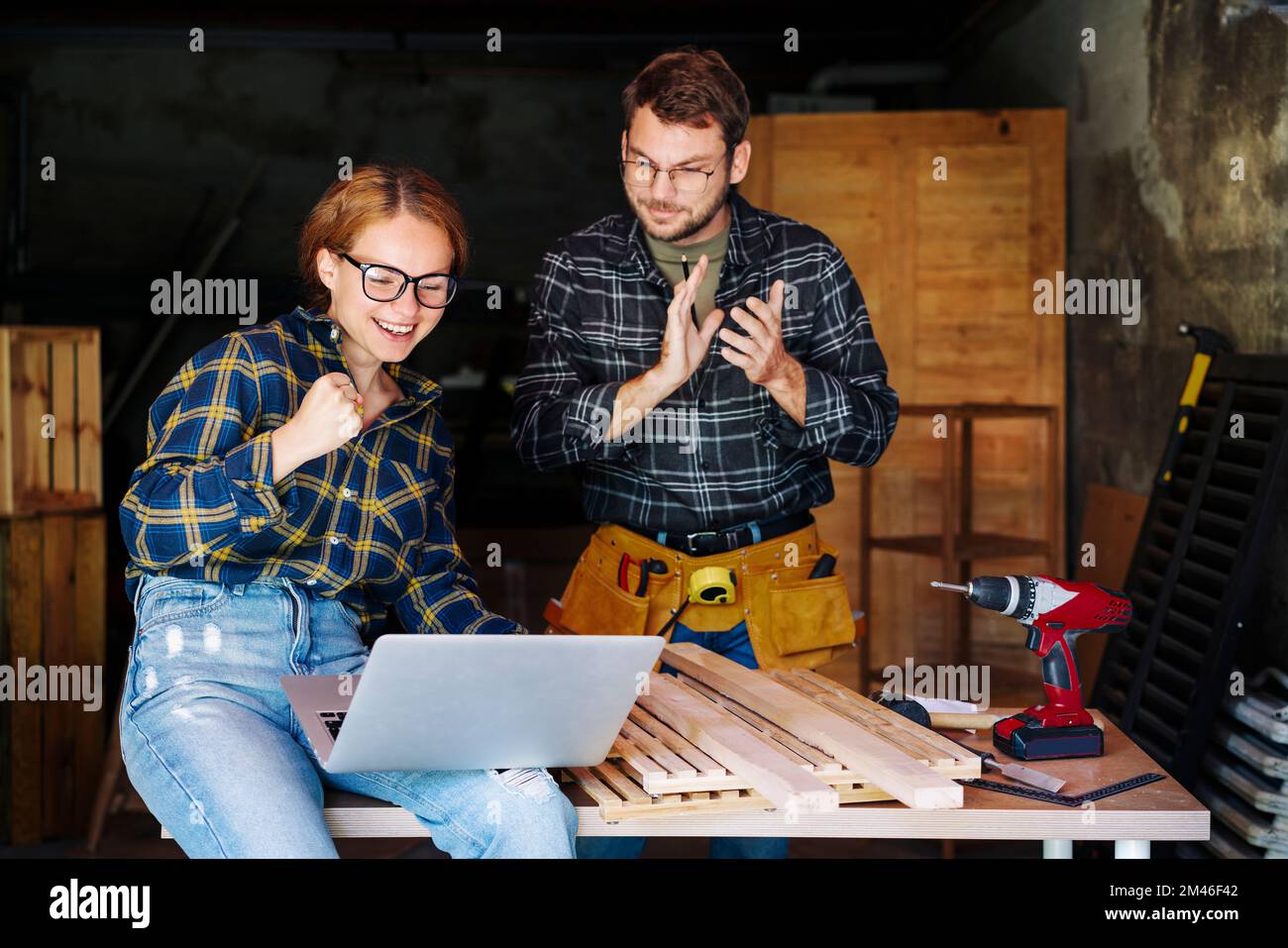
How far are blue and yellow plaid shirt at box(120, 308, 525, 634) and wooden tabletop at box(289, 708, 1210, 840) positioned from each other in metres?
0.41

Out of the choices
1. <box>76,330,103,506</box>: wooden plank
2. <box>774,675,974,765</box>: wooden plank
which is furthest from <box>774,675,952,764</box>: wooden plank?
<box>76,330,103,506</box>: wooden plank

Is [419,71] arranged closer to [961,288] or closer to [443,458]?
[961,288]

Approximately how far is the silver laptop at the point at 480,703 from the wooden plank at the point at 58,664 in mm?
2869

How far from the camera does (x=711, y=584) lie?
2.67m

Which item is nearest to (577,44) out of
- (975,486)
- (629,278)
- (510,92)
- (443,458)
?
(510,92)

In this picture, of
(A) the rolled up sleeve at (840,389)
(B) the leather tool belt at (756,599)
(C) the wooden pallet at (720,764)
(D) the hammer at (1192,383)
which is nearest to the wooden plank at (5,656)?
(B) the leather tool belt at (756,599)

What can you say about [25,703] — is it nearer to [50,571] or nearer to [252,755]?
[50,571]

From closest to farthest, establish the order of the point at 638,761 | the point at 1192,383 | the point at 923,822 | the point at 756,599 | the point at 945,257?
1. the point at 923,822
2. the point at 638,761
3. the point at 756,599
4. the point at 1192,383
5. the point at 945,257

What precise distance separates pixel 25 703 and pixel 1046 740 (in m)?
3.42

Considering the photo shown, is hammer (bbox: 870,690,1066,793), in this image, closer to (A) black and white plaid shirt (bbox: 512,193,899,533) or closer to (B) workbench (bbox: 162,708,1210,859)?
(B) workbench (bbox: 162,708,1210,859)

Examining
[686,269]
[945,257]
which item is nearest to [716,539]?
[686,269]

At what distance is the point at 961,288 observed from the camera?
17.3ft

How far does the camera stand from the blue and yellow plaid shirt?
6.24ft
